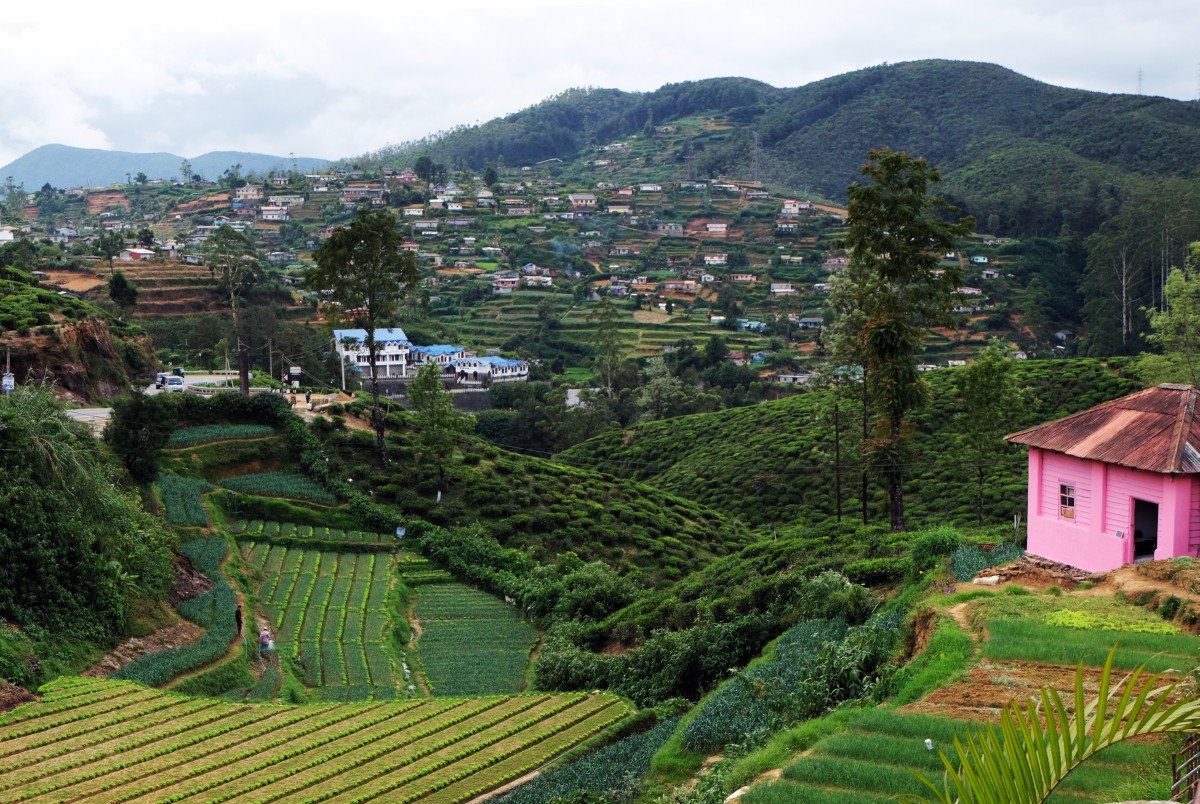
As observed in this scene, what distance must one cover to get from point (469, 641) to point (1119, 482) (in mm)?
12857

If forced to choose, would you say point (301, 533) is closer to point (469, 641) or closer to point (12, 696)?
point (469, 641)

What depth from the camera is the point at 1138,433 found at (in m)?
15.4

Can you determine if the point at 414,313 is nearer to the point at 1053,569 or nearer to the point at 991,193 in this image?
the point at 991,193

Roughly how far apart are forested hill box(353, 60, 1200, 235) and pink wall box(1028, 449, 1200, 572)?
79.2 meters

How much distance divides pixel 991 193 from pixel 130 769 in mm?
96947

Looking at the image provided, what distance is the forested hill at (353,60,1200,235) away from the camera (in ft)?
316

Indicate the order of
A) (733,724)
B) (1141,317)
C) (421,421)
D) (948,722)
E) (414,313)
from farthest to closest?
(414,313)
(1141,317)
(421,421)
(733,724)
(948,722)

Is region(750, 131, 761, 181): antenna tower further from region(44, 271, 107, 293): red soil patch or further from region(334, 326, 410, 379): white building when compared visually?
region(44, 271, 107, 293): red soil patch

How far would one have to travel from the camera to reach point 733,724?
12414 mm

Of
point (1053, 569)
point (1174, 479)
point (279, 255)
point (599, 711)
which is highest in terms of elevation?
point (279, 255)

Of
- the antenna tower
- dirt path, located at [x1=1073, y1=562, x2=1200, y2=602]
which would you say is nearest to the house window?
dirt path, located at [x1=1073, y1=562, x2=1200, y2=602]

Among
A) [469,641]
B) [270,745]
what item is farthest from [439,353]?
[270,745]

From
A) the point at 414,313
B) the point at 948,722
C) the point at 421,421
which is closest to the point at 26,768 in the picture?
the point at 948,722

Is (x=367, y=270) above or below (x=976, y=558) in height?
above
